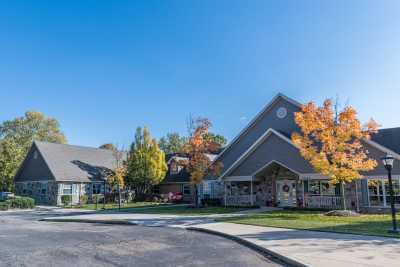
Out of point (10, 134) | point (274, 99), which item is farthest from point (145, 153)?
point (10, 134)

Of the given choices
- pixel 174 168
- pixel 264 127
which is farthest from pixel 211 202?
pixel 174 168

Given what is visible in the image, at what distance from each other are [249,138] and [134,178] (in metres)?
15.3

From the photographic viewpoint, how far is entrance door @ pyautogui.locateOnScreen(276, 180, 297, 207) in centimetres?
2743

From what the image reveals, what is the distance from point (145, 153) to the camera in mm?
40375

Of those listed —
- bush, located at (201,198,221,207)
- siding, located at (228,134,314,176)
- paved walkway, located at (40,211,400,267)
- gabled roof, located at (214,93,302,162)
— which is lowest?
paved walkway, located at (40,211,400,267)

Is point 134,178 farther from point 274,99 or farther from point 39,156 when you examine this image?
point 274,99

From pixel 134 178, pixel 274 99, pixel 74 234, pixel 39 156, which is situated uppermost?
pixel 274 99

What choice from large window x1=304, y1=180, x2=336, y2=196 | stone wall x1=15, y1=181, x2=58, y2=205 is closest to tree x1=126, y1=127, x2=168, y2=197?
stone wall x1=15, y1=181, x2=58, y2=205

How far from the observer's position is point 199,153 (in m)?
30.1

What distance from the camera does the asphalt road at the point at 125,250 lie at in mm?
8938

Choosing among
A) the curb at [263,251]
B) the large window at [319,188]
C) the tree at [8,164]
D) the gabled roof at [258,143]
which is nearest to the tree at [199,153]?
the gabled roof at [258,143]

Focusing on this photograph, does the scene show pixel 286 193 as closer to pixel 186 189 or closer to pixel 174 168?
pixel 186 189

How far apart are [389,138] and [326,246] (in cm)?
1951

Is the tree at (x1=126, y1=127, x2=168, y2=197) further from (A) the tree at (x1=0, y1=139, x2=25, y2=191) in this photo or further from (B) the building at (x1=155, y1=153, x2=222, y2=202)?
(A) the tree at (x1=0, y1=139, x2=25, y2=191)
